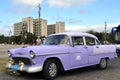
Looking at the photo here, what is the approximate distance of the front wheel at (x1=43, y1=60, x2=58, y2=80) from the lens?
9.31 meters

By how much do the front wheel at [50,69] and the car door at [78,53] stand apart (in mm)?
971

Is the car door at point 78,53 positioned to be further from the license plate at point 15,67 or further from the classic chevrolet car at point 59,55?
the license plate at point 15,67

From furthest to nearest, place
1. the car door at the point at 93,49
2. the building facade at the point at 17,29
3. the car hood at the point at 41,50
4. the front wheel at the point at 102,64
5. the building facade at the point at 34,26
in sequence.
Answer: the building facade at the point at 17,29, the building facade at the point at 34,26, the front wheel at the point at 102,64, the car door at the point at 93,49, the car hood at the point at 41,50

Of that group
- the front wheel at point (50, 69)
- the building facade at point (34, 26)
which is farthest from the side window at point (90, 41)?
the building facade at point (34, 26)

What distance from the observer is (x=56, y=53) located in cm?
970

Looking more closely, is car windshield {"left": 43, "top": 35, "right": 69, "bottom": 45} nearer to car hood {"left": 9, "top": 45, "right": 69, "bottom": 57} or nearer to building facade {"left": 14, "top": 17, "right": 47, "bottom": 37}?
car hood {"left": 9, "top": 45, "right": 69, "bottom": 57}

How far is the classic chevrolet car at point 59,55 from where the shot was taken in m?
9.14

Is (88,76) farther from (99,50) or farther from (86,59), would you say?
(99,50)

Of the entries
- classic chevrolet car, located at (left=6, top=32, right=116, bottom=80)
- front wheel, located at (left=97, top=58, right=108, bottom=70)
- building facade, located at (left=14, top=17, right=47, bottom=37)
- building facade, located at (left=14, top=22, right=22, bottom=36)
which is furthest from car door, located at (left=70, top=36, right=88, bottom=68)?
building facade, located at (left=14, top=22, right=22, bottom=36)

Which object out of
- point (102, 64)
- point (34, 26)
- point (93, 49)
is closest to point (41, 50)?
point (93, 49)

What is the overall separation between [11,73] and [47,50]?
92.2 inches

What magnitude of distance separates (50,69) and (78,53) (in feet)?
5.82

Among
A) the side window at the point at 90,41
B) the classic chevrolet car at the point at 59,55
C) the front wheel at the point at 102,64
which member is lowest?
the front wheel at the point at 102,64

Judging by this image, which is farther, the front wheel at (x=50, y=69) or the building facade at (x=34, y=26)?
the building facade at (x=34, y=26)
